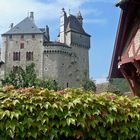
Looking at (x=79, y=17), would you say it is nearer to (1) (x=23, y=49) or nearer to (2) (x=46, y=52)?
(2) (x=46, y=52)

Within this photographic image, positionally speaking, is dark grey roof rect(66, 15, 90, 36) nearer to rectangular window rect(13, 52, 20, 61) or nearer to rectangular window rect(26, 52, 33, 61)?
rectangular window rect(26, 52, 33, 61)

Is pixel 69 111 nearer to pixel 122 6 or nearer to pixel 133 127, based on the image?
pixel 133 127

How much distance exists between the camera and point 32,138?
8055mm

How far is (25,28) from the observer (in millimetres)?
123625

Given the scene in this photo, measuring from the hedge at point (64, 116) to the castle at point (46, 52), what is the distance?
106207 mm

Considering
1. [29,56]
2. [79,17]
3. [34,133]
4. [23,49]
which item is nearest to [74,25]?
[79,17]

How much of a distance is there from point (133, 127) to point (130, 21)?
25.8 feet

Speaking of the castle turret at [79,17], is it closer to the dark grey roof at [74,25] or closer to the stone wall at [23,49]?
the dark grey roof at [74,25]

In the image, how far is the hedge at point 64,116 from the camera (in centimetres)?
796

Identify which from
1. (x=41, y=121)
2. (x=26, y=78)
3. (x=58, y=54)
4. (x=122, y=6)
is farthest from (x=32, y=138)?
(x=58, y=54)

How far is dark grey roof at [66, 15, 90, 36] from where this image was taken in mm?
127131

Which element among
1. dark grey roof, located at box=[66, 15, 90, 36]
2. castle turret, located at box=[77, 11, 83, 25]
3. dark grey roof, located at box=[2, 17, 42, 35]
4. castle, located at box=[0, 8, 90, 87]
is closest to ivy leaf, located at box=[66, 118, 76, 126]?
castle, located at box=[0, 8, 90, 87]

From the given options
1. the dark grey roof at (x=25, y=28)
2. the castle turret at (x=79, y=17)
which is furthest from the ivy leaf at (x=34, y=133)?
the castle turret at (x=79, y=17)

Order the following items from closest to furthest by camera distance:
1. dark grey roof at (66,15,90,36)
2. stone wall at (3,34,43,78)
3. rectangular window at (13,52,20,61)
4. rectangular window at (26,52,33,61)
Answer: stone wall at (3,34,43,78)
rectangular window at (26,52,33,61)
rectangular window at (13,52,20,61)
dark grey roof at (66,15,90,36)
